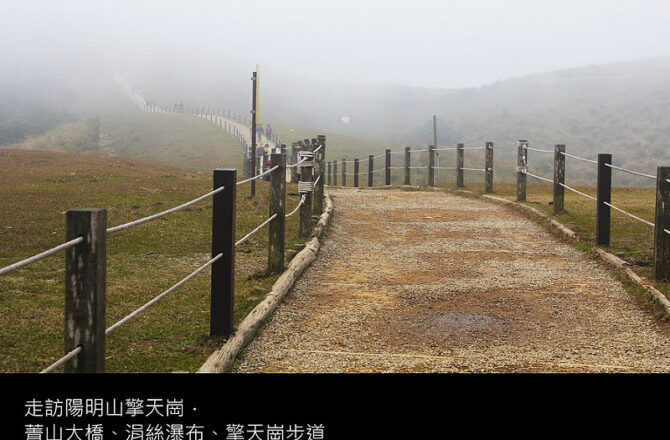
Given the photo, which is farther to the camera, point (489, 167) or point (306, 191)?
point (489, 167)

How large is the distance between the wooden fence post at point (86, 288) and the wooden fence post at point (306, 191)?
6.38 metres

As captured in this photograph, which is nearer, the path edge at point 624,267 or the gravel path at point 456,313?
the gravel path at point 456,313

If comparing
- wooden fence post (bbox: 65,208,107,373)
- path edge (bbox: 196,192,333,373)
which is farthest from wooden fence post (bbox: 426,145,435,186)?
wooden fence post (bbox: 65,208,107,373)

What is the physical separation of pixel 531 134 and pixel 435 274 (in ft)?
298

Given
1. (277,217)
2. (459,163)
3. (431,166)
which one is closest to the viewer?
(277,217)

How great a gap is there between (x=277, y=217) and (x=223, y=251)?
7.15 feet

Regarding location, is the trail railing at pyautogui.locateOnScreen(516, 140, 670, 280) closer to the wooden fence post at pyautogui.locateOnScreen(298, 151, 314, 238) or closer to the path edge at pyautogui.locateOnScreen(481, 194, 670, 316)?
the path edge at pyautogui.locateOnScreen(481, 194, 670, 316)

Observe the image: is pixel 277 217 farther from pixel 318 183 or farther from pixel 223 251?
pixel 318 183

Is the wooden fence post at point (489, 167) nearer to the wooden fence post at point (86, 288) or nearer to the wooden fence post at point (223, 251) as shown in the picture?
the wooden fence post at point (223, 251)

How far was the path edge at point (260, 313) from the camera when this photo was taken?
4.65 meters

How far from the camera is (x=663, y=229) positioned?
23.2ft

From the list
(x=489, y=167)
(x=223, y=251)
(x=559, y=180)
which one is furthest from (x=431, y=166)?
(x=223, y=251)

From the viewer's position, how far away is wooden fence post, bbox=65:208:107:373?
318cm

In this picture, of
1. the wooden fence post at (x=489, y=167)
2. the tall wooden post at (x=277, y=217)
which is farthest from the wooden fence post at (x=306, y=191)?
the wooden fence post at (x=489, y=167)
